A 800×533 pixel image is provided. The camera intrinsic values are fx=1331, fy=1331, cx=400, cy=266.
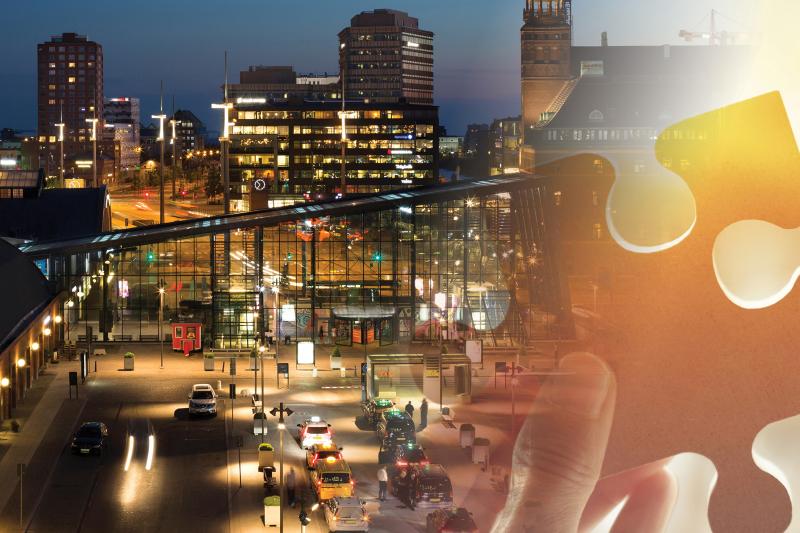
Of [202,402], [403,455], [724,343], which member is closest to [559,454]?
[403,455]

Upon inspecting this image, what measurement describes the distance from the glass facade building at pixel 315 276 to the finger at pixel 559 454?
13621 mm

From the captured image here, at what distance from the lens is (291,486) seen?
1697 inches

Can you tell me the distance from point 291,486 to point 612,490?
13.1 m

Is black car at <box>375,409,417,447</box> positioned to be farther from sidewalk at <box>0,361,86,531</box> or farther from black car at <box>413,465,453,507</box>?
sidewalk at <box>0,361,86,531</box>

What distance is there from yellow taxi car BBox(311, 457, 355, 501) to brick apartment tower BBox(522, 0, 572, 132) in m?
145

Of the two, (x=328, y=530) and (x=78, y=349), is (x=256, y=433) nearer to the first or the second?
(x=328, y=530)

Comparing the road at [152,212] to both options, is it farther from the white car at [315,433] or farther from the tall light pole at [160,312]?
the white car at [315,433]

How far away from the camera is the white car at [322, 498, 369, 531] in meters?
38.7

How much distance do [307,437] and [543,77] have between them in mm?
141365

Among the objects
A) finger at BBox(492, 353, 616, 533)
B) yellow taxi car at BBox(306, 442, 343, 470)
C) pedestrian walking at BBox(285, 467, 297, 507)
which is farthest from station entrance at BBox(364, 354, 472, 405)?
pedestrian walking at BBox(285, 467, 297, 507)

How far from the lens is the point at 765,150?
28.9 m

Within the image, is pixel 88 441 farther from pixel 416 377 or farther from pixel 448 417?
pixel 416 377

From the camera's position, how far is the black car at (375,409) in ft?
177

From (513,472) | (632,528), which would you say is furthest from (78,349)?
(632,528)
